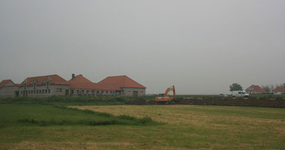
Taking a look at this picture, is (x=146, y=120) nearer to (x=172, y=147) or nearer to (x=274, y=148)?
(x=172, y=147)

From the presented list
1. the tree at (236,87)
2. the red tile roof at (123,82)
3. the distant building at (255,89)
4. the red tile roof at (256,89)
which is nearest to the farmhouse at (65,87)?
the red tile roof at (123,82)

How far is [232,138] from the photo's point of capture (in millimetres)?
9805

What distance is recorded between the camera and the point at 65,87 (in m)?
53.9

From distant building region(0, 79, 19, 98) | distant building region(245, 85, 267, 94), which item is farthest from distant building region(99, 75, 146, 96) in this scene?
distant building region(245, 85, 267, 94)

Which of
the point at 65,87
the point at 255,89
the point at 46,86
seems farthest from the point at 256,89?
the point at 46,86

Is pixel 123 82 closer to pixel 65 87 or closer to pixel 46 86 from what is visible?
pixel 65 87

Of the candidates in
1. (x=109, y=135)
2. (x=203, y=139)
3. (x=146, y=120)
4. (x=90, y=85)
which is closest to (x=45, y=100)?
(x=90, y=85)

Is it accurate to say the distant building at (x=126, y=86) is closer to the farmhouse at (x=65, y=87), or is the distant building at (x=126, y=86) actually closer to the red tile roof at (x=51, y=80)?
the farmhouse at (x=65, y=87)

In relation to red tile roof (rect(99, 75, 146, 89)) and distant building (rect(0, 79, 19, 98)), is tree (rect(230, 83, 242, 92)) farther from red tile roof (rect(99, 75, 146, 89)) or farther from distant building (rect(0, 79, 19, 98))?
distant building (rect(0, 79, 19, 98))

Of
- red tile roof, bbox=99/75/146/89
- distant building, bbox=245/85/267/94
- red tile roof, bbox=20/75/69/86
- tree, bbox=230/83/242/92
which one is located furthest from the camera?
tree, bbox=230/83/242/92

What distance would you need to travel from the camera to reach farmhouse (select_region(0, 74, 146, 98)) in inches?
2087

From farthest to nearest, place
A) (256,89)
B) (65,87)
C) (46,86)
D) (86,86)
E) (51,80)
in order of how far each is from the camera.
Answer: (256,89), (86,86), (65,87), (46,86), (51,80)

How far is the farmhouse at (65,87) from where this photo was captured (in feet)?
174

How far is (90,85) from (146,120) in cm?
4969
